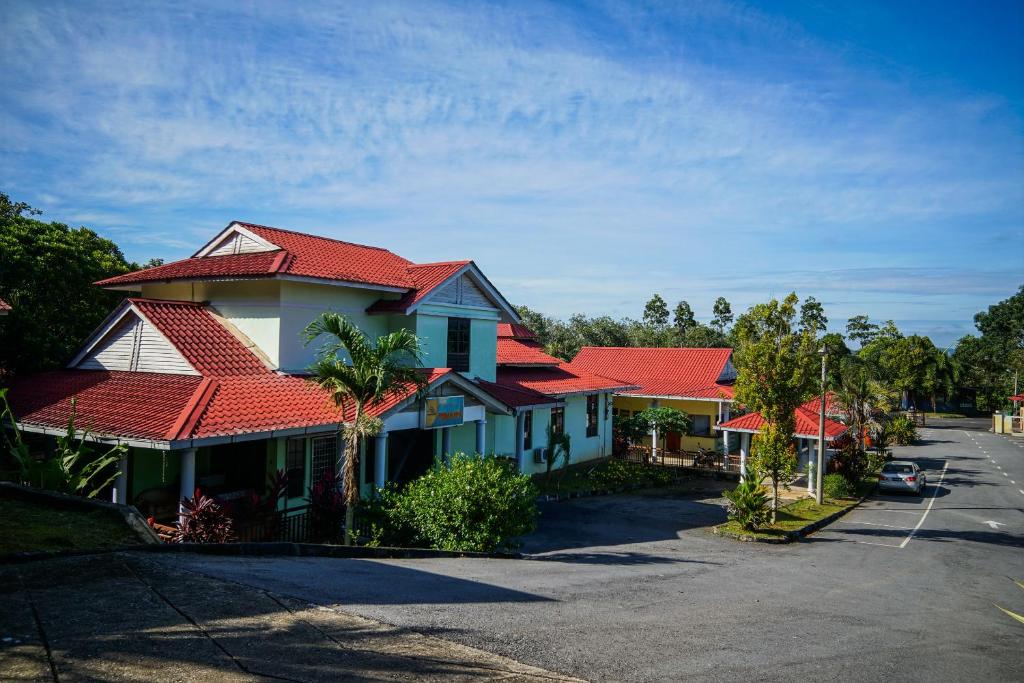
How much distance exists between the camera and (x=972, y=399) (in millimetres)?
77688

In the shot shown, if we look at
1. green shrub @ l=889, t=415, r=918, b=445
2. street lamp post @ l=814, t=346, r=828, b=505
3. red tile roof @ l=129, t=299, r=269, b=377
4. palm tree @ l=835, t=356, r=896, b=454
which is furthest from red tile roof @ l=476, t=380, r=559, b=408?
green shrub @ l=889, t=415, r=918, b=445

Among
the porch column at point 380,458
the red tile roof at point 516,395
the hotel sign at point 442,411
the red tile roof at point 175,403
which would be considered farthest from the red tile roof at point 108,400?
the red tile roof at point 516,395

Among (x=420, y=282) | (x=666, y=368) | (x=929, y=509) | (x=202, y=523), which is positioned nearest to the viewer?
(x=202, y=523)

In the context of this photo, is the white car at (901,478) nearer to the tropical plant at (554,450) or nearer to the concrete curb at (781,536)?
the concrete curb at (781,536)

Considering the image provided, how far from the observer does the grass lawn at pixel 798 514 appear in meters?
18.8

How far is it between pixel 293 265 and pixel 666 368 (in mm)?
23624

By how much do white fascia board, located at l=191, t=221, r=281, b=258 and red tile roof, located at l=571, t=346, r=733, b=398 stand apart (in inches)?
706

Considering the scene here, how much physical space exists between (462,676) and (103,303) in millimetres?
Result: 22181

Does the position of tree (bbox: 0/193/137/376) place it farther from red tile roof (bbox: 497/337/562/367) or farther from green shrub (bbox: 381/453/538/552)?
red tile roof (bbox: 497/337/562/367)

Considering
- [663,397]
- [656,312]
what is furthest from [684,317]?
[663,397]

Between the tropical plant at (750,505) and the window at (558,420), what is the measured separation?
910 cm

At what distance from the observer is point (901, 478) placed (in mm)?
26375

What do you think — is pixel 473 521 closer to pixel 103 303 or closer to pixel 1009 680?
pixel 1009 680

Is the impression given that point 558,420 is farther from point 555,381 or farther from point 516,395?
point 516,395
